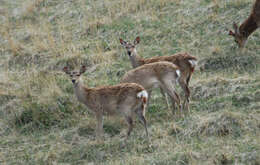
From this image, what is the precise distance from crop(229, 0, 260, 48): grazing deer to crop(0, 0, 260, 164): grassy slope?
207 mm

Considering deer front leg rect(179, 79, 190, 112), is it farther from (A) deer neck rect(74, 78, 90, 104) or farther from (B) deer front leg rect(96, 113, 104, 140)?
(A) deer neck rect(74, 78, 90, 104)

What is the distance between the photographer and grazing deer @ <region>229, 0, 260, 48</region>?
10.9 metres

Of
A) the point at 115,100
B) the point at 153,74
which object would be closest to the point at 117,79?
the point at 153,74

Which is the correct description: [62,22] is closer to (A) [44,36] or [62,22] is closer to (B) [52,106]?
(A) [44,36]

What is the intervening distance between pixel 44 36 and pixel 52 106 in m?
4.66

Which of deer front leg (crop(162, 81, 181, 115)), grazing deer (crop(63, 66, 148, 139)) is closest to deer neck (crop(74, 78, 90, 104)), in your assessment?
grazing deer (crop(63, 66, 148, 139))

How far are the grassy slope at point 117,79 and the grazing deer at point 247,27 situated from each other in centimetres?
21

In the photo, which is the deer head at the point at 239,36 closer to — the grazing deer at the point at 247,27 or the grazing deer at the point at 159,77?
the grazing deer at the point at 247,27

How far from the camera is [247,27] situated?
1145cm

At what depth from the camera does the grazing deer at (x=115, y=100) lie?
801 cm

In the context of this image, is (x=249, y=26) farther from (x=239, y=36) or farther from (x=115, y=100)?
(x=115, y=100)

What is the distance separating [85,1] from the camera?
15.5 m

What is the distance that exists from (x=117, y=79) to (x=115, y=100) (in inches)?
98.0

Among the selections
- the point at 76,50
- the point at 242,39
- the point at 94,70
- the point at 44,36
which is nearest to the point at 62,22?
the point at 44,36
